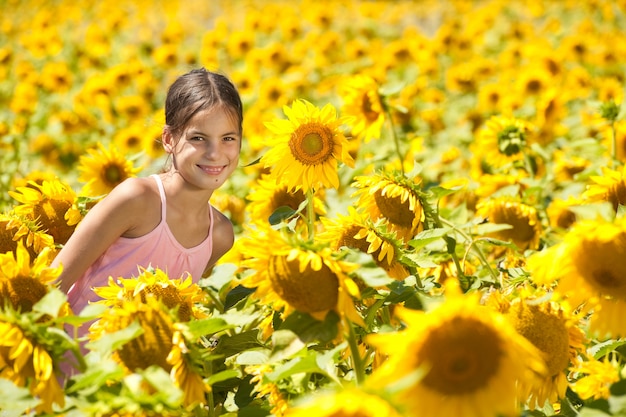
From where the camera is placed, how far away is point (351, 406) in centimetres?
81

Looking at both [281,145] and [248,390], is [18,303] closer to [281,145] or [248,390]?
[248,390]

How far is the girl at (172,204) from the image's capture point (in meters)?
1.68

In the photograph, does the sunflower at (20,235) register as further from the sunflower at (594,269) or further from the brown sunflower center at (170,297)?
the sunflower at (594,269)

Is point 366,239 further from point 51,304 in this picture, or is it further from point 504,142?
point 504,142

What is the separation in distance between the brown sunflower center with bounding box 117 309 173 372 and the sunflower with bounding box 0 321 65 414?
0.12 m

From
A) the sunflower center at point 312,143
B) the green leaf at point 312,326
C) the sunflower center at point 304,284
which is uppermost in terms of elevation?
the sunflower center at point 312,143

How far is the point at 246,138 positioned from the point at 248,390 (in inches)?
111

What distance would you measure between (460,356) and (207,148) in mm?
1001

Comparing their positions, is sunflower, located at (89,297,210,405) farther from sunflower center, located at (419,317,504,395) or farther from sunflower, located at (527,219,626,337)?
sunflower, located at (527,219,626,337)

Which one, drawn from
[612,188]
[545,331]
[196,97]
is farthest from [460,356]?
[196,97]

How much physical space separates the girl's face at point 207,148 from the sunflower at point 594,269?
883mm

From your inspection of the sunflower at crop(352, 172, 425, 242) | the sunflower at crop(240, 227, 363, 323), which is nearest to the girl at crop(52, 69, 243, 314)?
the sunflower at crop(352, 172, 425, 242)

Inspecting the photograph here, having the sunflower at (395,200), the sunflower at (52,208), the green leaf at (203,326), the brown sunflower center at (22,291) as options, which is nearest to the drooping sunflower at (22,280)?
the brown sunflower center at (22,291)

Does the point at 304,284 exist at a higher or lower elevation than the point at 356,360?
higher
